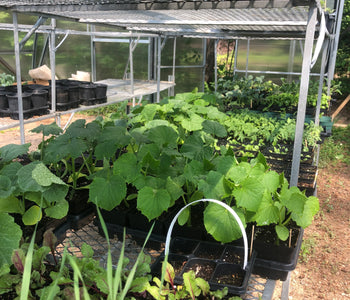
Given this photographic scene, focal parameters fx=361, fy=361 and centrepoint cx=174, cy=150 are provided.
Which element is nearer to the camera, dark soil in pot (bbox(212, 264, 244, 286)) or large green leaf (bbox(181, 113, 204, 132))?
dark soil in pot (bbox(212, 264, 244, 286))

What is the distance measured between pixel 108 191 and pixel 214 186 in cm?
44

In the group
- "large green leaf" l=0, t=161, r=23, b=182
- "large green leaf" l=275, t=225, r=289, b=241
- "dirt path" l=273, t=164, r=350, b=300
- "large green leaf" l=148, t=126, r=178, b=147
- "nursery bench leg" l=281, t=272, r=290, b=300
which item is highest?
"large green leaf" l=148, t=126, r=178, b=147

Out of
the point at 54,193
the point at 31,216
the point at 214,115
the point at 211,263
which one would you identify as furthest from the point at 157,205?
the point at 214,115

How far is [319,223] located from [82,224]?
8.65ft

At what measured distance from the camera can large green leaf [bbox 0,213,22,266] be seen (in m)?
1.18

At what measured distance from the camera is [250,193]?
1.34 m

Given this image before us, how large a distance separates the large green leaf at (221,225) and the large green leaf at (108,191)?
0.39 metres

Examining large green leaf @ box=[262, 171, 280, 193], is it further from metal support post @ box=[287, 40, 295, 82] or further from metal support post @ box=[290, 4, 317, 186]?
metal support post @ box=[287, 40, 295, 82]

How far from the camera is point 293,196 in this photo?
135cm

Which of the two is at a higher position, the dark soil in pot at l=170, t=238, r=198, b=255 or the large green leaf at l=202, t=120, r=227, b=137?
the large green leaf at l=202, t=120, r=227, b=137

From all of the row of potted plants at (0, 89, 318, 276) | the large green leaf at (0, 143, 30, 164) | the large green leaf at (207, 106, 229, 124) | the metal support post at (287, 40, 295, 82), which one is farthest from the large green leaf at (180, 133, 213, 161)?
the metal support post at (287, 40, 295, 82)

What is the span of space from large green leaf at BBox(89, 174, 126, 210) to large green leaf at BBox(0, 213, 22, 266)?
328 millimetres

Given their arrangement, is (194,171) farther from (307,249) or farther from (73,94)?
(73,94)

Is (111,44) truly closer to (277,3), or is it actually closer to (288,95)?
(288,95)
